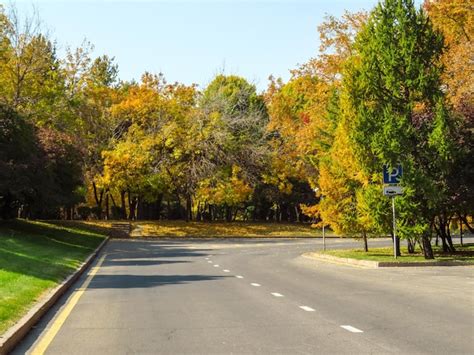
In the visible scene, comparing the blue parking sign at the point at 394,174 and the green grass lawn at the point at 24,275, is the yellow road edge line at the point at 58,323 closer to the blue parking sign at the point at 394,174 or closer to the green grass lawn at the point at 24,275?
the green grass lawn at the point at 24,275

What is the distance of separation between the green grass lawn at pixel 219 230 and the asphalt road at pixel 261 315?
35.3 m

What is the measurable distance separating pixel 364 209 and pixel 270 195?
43.0 m

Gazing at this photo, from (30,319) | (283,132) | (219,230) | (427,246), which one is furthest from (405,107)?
(219,230)

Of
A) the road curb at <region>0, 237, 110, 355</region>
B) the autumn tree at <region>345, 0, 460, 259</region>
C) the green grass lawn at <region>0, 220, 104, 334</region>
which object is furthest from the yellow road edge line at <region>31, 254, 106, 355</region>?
the autumn tree at <region>345, 0, 460, 259</region>

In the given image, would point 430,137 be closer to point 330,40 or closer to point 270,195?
point 330,40

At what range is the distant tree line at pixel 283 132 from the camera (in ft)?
87.5

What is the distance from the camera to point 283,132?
54.0 m

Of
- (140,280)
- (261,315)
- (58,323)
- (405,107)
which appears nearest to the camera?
(58,323)

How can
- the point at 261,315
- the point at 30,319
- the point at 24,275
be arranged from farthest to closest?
the point at 24,275
the point at 261,315
the point at 30,319

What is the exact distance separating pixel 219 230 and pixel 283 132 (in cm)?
1048

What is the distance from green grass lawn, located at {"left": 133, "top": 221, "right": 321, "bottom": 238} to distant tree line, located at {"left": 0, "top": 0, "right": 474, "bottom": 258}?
299cm

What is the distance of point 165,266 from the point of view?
966 inches

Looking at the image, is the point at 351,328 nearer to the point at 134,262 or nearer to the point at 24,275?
the point at 24,275

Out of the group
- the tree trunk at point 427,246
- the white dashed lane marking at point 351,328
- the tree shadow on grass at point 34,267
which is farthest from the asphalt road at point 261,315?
the tree trunk at point 427,246
